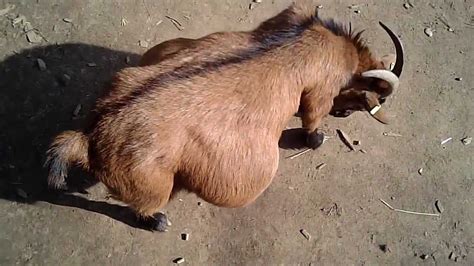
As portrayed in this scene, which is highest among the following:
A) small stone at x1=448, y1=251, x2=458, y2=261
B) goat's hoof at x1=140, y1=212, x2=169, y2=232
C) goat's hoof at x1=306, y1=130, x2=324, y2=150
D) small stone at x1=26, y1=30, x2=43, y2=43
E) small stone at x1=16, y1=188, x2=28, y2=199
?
small stone at x1=26, y1=30, x2=43, y2=43

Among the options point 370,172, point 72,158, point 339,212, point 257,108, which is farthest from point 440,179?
point 72,158

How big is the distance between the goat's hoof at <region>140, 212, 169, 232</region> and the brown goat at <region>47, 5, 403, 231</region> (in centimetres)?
55

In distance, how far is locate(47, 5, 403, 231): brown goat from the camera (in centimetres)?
377

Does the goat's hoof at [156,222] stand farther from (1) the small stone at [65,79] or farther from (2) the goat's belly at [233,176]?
(1) the small stone at [65,79]

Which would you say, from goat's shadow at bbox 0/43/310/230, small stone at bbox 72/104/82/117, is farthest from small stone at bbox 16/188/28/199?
small stone at bbox 72/104/82/117

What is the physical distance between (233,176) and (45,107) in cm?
185

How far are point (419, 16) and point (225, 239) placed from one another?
8.96 feet

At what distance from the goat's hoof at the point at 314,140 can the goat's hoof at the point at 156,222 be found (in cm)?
127

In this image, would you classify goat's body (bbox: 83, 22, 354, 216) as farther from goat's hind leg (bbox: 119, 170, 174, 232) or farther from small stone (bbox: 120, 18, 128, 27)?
small stone (bbox: 120, 18, 128, 27)

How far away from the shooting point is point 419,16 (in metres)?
5.91

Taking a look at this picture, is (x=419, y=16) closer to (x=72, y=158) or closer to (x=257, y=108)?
(x=257, y=108)

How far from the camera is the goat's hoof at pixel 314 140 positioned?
16.8 feet

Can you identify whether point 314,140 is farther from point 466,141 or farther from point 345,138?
point 466,141

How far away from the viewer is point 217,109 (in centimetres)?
386
